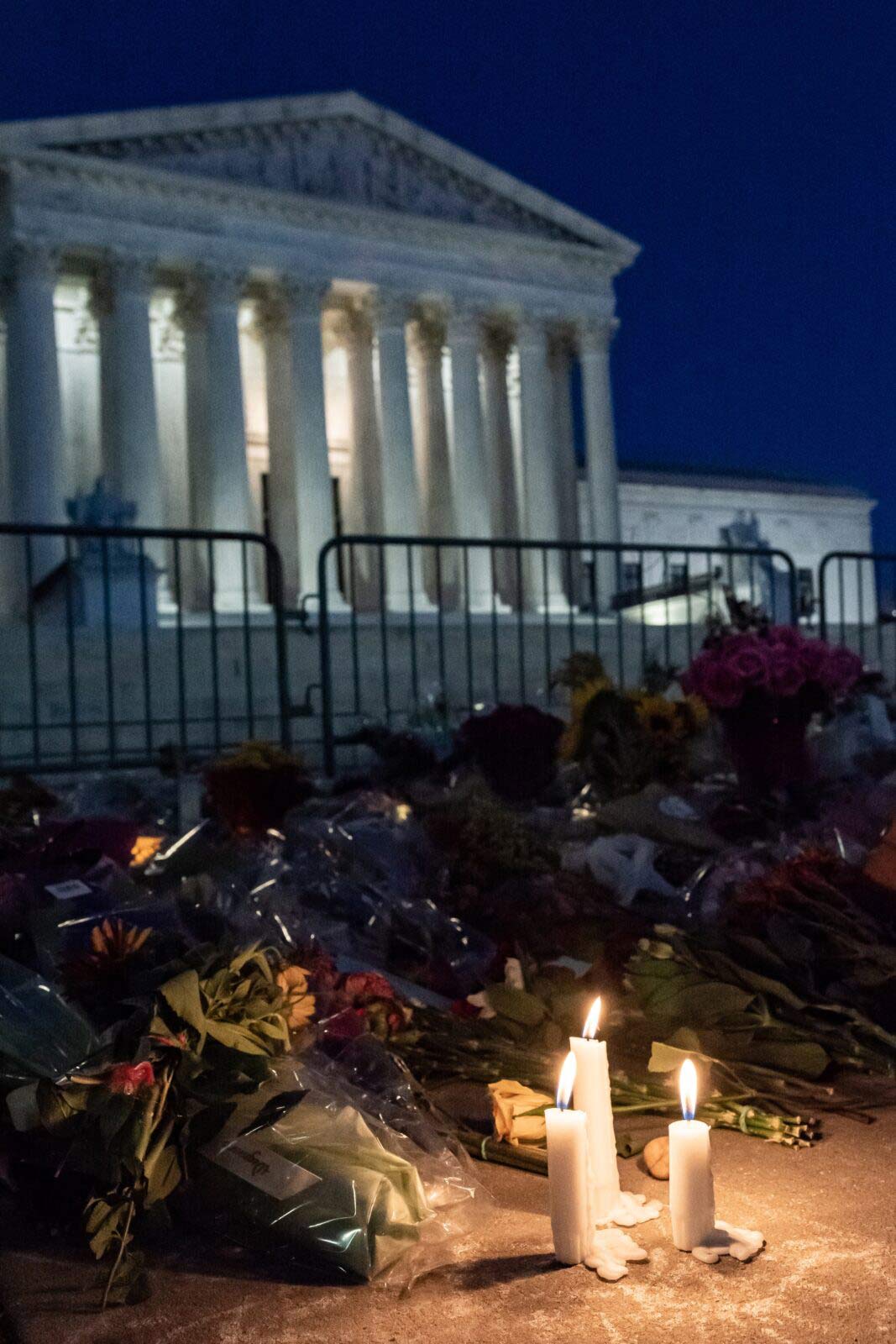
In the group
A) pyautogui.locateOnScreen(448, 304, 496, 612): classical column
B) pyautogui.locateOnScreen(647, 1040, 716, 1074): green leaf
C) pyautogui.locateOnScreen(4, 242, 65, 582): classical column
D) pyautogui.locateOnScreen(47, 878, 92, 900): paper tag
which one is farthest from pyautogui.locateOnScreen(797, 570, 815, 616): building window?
pyautogui.locateOnScreen(448, 304, 496, 612): classical column

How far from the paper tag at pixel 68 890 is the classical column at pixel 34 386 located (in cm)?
2362

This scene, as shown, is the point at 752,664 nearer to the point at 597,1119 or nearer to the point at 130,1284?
the point at 597,1119

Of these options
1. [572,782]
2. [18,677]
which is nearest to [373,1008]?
[572,782]

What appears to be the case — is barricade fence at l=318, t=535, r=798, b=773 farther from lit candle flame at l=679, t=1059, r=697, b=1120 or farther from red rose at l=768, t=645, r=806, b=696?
lit candle flame at l=679, t=1059, r=697, b=1120

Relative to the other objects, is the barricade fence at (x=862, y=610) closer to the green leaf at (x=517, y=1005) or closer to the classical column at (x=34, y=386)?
the green leaf at (x=517, y=1005)

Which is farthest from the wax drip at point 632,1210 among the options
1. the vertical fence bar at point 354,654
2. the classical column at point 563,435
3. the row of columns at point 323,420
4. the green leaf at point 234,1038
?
the classical column at point 563,435

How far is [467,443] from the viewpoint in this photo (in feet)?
103

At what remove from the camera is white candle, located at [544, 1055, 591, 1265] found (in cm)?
188

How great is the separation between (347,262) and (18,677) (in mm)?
19334

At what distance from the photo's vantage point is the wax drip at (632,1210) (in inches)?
82.0

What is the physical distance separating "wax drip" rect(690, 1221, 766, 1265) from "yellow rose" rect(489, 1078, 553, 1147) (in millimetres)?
554

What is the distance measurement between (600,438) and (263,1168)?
31.5 metres

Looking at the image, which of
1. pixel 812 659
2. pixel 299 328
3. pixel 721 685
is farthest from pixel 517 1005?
pixel 299 328

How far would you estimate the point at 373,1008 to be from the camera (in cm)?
303
